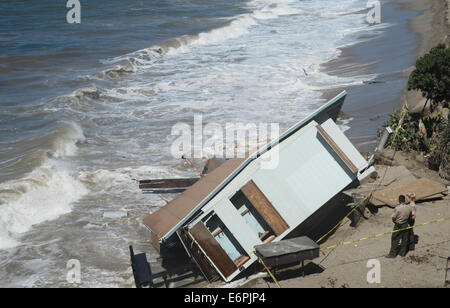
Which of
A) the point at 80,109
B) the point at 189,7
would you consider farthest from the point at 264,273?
the point at 189,7

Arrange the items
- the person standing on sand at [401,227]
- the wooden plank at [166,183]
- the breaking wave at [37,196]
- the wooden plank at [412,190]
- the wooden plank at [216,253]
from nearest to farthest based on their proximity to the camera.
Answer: the person standing on sand at [401,227] → the wooden plank at [216,253] → the wooden plank at [412,190] → the breaking wave at [37,196] → the wooden plank at [166,183]

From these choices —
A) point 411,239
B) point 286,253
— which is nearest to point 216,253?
point 286,253

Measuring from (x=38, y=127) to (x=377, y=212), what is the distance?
15.7 m

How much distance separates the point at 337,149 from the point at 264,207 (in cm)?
211

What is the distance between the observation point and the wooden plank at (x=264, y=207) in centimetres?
962

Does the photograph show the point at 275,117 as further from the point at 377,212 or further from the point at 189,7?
the point at 189,7

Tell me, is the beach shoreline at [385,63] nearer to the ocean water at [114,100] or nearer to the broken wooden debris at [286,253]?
the ocean water at [114,100]

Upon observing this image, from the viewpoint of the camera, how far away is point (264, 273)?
941 centimetres

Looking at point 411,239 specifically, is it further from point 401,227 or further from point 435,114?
point 435,114

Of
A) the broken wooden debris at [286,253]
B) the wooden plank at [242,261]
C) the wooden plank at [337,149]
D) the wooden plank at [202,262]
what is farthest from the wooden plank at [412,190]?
the wooden plank at [202,262]

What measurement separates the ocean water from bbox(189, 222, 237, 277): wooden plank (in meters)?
2.15

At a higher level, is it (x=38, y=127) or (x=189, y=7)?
(x=189, y=7)

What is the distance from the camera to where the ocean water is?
41.2 ft
